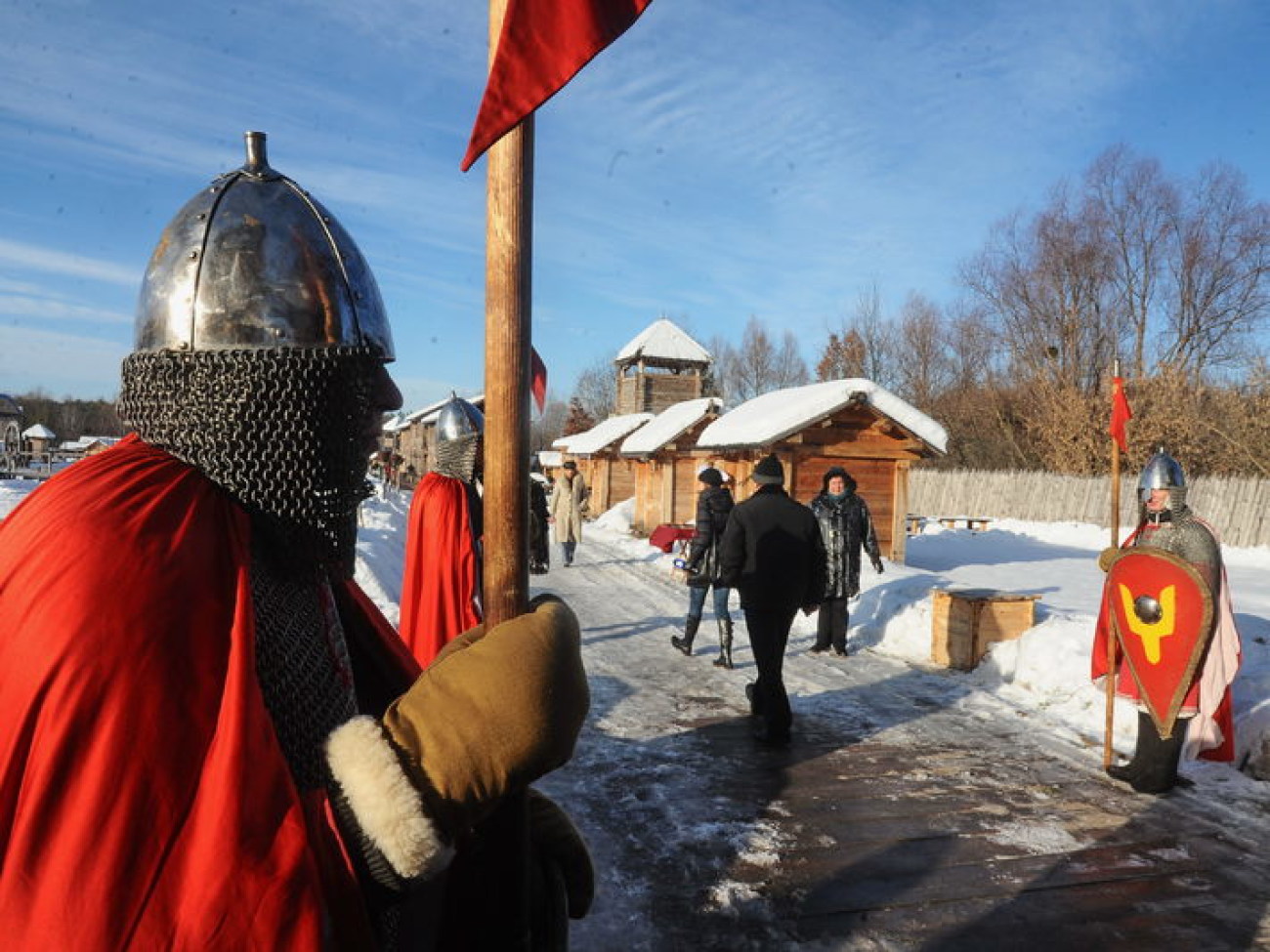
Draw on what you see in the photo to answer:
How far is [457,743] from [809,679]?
6.63 m

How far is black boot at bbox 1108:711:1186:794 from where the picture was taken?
4.64 m

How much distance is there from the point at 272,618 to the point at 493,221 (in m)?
0.76

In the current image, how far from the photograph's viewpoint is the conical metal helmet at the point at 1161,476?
16.6 feet

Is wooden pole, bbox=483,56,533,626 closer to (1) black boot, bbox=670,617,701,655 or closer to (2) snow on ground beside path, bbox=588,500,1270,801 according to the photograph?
(2) snow on ground beside path, bbox=588,500,1270,801

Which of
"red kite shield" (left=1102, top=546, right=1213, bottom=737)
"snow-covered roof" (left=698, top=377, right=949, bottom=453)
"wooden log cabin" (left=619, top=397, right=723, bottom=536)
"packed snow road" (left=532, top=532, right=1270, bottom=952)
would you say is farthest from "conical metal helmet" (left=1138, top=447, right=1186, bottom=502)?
"wooden log cabin" (left=619, top=397, right=723, bottom=536)

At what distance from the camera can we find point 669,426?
22047mm

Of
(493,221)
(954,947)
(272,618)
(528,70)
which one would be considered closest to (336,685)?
(272,618)

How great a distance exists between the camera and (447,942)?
1431 mm

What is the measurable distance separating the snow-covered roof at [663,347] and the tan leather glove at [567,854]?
29246 mm

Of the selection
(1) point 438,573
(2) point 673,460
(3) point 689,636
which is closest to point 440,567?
(1) point 438,573

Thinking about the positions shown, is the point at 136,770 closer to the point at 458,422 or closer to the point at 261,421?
the point at 261,421

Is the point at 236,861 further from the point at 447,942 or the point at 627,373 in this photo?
the point at 627,373

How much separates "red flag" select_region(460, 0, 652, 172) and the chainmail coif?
20.0 inches

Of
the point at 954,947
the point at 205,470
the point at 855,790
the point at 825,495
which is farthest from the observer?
the point at 825,495
